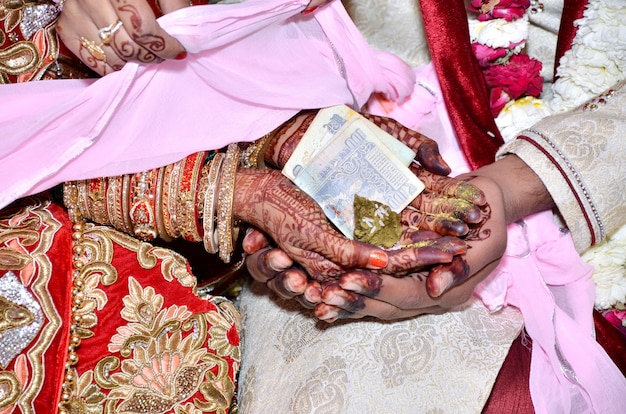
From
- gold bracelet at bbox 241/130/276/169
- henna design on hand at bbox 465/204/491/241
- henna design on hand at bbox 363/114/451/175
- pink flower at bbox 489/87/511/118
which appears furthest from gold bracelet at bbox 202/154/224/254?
pink flower at bbox 489/87/511/118

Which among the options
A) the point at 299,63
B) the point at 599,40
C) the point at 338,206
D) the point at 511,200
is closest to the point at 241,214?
the point at 338,206

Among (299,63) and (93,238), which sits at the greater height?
(299,63)

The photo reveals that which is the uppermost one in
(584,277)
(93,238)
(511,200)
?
(93,238)

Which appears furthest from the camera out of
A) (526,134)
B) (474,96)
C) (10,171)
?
(474,96)

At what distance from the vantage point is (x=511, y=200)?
131 centimetres

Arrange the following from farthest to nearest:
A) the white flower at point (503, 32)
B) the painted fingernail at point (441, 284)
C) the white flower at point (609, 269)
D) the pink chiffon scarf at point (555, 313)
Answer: the white flower at point (503, 32) < the white flower at point (609, 269) < the pink chiffon scarf at point (555, 313) < the painted fingernail at point (441, 284)

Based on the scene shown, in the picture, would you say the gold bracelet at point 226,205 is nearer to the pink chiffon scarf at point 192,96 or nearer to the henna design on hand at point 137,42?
the pink chiffon scarf at point 192,96

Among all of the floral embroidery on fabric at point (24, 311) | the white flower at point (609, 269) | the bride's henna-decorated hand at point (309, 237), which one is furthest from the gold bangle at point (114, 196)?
the white flower at point (609, 269)

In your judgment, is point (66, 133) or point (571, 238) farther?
point (571, 238)

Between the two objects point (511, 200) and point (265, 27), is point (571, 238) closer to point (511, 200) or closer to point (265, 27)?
point (511, 200)

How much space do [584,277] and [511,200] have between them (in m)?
0.26

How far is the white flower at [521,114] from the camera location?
156cm

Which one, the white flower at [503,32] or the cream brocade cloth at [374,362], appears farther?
the white flower at [503,32]

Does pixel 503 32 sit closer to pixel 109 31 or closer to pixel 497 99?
pixel 497 99
